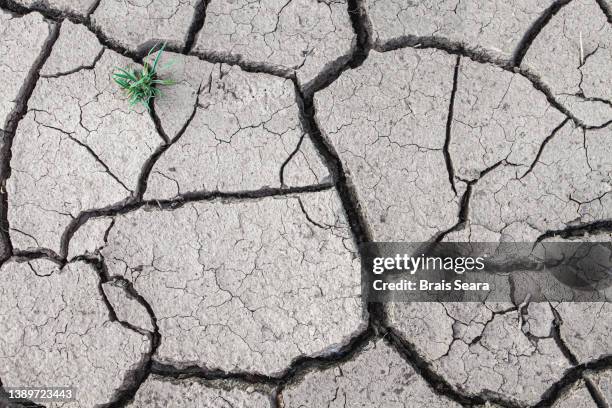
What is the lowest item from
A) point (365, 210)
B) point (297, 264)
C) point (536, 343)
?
point (536, 343)

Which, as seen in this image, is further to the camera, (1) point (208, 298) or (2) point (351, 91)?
(2) point (351, 91)

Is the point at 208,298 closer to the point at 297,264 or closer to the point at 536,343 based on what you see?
the point at 297,264

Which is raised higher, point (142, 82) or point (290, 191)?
point (142, 82)

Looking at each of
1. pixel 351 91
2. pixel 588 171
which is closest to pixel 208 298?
pixel 351 91

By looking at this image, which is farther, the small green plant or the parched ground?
the small green plant
